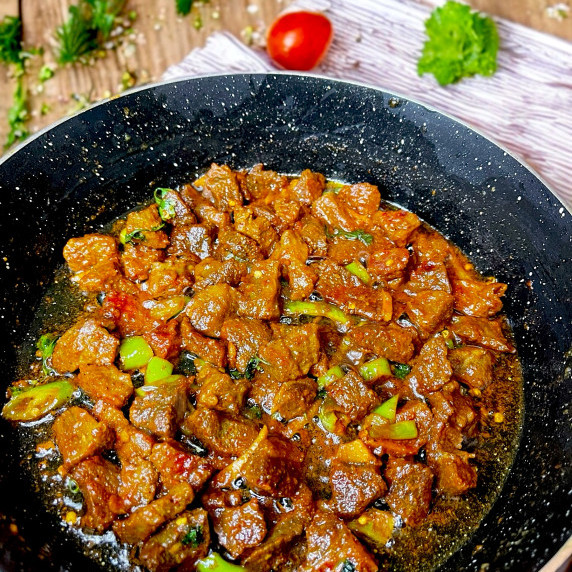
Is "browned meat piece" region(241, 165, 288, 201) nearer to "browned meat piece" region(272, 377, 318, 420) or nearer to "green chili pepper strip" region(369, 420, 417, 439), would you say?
"browned meat piece" region(272, 377, 318, 420)

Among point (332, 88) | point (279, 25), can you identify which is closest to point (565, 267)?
point (332, 88)

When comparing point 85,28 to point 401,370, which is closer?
point 401,370

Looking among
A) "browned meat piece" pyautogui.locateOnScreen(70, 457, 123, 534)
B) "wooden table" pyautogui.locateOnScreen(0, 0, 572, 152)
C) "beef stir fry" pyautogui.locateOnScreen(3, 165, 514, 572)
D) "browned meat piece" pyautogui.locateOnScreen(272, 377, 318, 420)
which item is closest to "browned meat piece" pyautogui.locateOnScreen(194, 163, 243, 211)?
"beef stir fry" pyautogui.locateOnScreen(3, 165, 514, 572)

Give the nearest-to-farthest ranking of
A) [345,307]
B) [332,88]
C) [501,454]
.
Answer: [501,454] < [345,307] < [332,88]

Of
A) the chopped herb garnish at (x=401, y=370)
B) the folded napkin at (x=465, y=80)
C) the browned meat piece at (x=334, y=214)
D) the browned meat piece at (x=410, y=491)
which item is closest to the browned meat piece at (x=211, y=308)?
the browned meat piece at (x=334, y=214)

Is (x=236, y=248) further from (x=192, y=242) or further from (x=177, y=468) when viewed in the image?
(x=177, y=468)

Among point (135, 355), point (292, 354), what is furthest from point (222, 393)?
point (135, 355)

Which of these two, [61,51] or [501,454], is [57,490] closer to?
[501,454]

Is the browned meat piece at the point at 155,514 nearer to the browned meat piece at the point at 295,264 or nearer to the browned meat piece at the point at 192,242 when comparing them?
the browned meat piece at the point at 295,264
